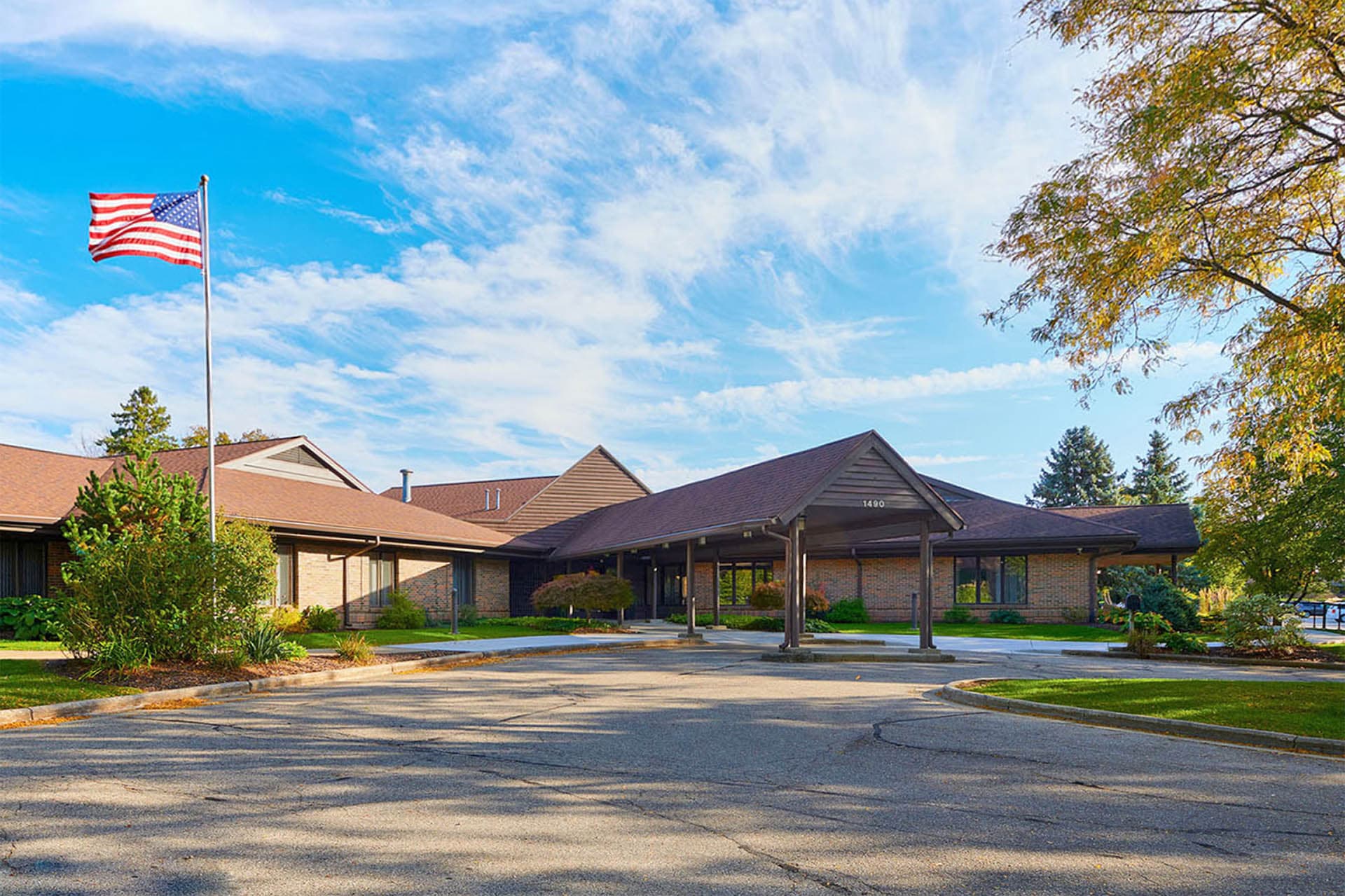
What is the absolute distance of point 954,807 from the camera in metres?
6.63

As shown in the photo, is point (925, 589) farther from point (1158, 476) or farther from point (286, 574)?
point (1158, 476)

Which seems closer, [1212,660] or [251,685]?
[251,685]

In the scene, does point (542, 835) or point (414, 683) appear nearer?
point (542, 835)

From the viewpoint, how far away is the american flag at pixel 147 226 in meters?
16.6

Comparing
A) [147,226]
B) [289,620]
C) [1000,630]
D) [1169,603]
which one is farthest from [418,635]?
[1169,603]

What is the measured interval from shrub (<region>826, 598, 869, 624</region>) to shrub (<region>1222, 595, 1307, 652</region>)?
14145 millimetres

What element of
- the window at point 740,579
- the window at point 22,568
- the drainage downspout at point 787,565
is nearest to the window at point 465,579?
the window at point 740,579

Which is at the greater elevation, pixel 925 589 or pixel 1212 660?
pixel 925 589

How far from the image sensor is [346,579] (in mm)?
28453

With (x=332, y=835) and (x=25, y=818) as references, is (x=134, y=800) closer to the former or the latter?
(x=25, y=818)

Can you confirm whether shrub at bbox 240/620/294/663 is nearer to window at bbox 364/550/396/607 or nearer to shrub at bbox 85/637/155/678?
shrub at bbox 85/637/155/678

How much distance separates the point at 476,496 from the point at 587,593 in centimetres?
2085

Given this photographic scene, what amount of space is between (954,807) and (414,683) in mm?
9688

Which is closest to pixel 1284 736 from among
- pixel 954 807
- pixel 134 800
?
pixel 954 807
